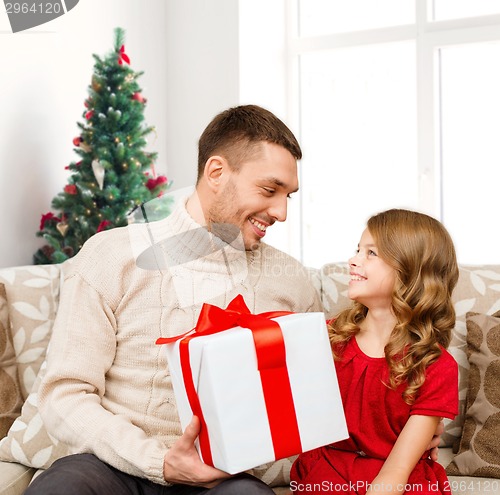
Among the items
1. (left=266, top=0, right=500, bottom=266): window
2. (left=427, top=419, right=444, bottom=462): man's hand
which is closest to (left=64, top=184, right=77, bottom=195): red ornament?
(left=266, top=0, right=500, bottom=266): window

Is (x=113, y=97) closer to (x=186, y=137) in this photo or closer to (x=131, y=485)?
(x=186, y=137)

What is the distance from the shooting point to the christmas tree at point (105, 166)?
271 centimetres

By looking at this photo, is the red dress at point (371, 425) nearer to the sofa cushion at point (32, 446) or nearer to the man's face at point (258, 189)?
the man's face at point (258, 189)

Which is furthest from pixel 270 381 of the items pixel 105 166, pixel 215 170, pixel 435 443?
pixel 105 166

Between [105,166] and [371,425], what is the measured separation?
1.59 metres

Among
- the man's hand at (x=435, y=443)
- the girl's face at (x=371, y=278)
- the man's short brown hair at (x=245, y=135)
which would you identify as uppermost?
the man's short brown hair at (x=245, y=135)

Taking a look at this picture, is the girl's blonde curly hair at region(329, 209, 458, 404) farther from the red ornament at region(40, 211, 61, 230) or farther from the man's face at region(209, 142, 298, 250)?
the red ornament at region(40, 211, 61, 230)

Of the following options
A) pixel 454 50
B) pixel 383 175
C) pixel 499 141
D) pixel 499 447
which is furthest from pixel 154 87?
pixel 499 447

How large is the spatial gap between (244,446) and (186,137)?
2.69 m

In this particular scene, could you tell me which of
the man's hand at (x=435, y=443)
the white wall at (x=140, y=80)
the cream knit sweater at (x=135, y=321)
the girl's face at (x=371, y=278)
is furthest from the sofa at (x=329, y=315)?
the white wall at (x=140, y=80)

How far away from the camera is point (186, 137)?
3.70 meters

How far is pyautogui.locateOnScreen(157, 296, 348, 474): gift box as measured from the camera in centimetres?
119

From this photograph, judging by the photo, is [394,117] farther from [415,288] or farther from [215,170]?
[415,288]

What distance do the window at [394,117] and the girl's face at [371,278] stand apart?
2031 millimetres
